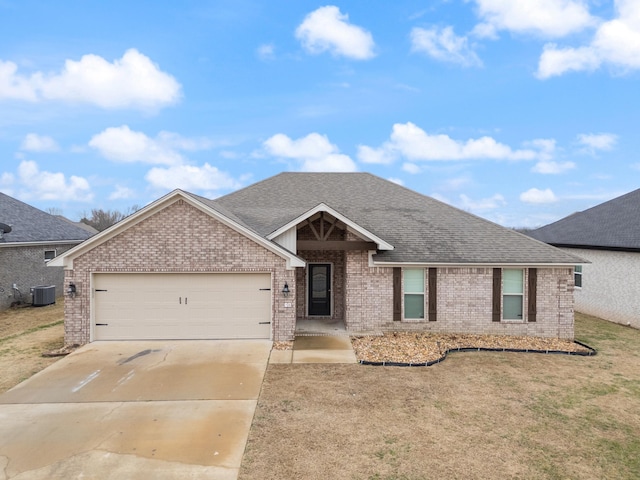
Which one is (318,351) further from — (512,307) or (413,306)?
(512,307)

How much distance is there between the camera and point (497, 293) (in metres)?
12.7

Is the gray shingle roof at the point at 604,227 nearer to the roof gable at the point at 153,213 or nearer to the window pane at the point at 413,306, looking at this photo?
the window pane at the point at 413,306

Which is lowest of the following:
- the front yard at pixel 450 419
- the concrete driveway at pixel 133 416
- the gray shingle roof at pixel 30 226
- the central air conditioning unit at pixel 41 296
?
the front yard at pixel 450 419

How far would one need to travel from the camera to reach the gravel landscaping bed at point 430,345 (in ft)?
33.6

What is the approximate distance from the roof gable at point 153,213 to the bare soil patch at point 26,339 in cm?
264

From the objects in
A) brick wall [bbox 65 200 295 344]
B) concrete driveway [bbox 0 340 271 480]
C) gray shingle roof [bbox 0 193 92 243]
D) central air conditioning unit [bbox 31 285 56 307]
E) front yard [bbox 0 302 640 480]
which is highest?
gray shingle roof [bbox 0 193 92 243]

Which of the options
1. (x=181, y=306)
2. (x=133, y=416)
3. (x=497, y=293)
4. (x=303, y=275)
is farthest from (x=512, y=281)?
(x=133, y=416)

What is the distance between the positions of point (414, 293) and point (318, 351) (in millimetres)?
4143

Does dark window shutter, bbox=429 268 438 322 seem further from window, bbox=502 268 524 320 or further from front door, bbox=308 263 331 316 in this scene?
front door, bbox=308 263 331 316

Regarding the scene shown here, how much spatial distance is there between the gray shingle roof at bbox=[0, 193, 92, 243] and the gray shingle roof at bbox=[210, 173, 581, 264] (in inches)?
429

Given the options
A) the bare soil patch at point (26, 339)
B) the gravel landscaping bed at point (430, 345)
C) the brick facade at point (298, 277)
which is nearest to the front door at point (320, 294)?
the brick facade at point (298, 277)

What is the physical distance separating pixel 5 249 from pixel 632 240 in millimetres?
27727

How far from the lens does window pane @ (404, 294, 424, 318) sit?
1290 centimetres

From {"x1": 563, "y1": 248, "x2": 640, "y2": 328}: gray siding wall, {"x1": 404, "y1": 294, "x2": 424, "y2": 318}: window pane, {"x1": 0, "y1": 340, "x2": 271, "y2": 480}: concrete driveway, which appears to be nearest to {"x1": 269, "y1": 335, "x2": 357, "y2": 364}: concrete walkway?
{"x1": 0, "y1": 340, "x2": 271, "y2": 480}: concrete driveway
